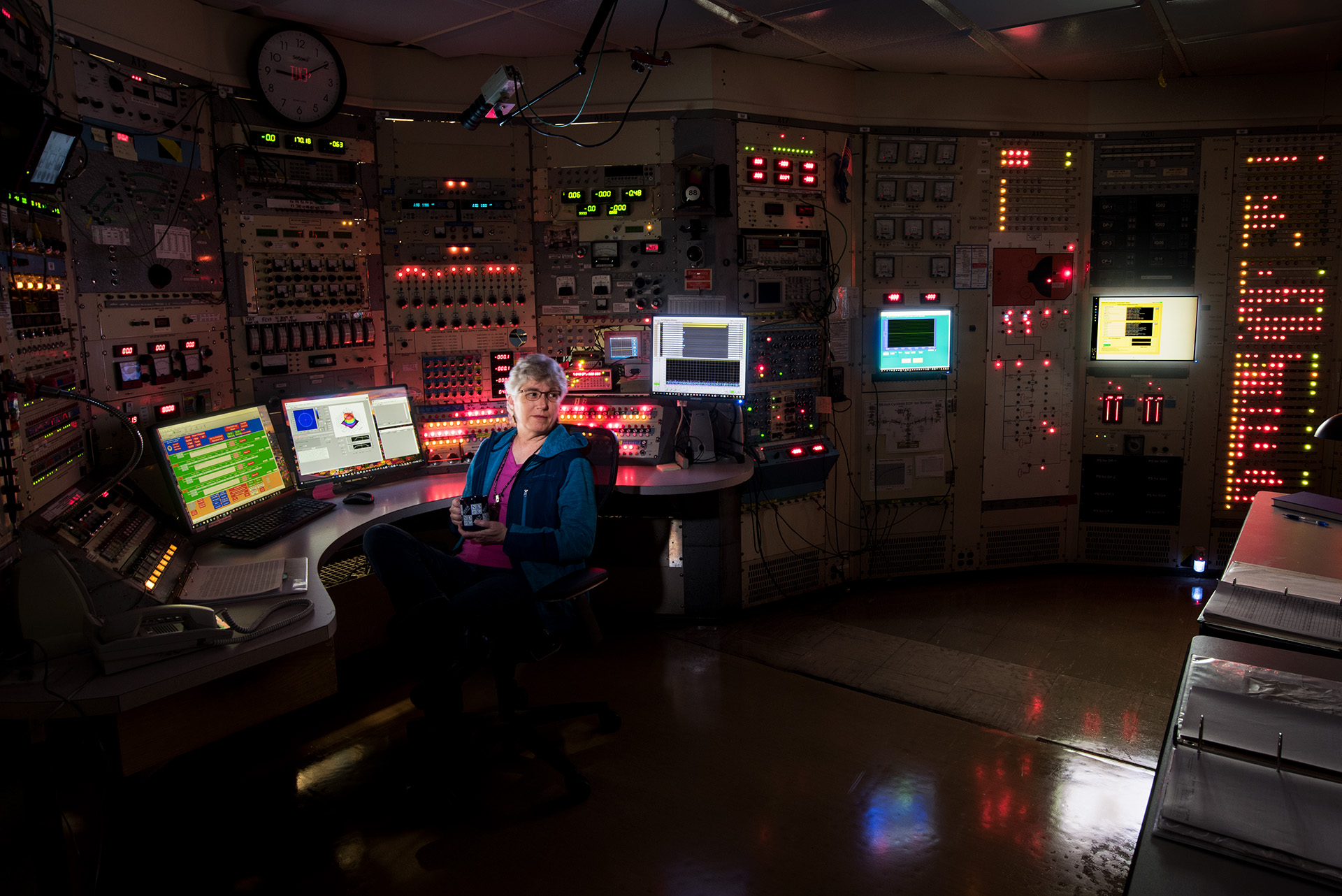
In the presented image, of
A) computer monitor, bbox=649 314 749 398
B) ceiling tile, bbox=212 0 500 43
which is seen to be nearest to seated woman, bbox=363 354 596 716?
computer monitor, bbox=649 314 749 398

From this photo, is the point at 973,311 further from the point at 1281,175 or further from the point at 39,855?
the point at 39,855

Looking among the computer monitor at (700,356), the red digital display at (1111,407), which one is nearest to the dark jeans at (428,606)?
the computer monitor at (700,356)

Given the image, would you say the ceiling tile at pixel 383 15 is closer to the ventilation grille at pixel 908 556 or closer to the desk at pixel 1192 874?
the ventilation grille at pixel 908 556

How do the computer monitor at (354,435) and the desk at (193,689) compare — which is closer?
the desk at (193,689)

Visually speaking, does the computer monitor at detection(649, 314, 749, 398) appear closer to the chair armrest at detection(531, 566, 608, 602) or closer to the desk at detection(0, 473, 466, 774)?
the chair armrest at detection(531, 566, 608, 602)

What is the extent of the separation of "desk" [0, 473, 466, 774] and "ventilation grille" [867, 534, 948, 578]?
3402mm

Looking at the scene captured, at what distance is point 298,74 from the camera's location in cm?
373

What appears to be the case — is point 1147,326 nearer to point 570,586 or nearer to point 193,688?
point 570,586

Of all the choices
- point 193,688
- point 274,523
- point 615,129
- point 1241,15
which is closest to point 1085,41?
point 1241,15

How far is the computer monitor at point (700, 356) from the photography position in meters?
4.04

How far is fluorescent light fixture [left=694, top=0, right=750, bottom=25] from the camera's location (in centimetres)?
347

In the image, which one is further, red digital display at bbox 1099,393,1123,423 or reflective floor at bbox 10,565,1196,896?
red digital display at bbox 1099,393,1123,423

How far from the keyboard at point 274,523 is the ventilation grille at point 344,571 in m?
0.37

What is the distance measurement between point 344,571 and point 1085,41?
427 centimetres
